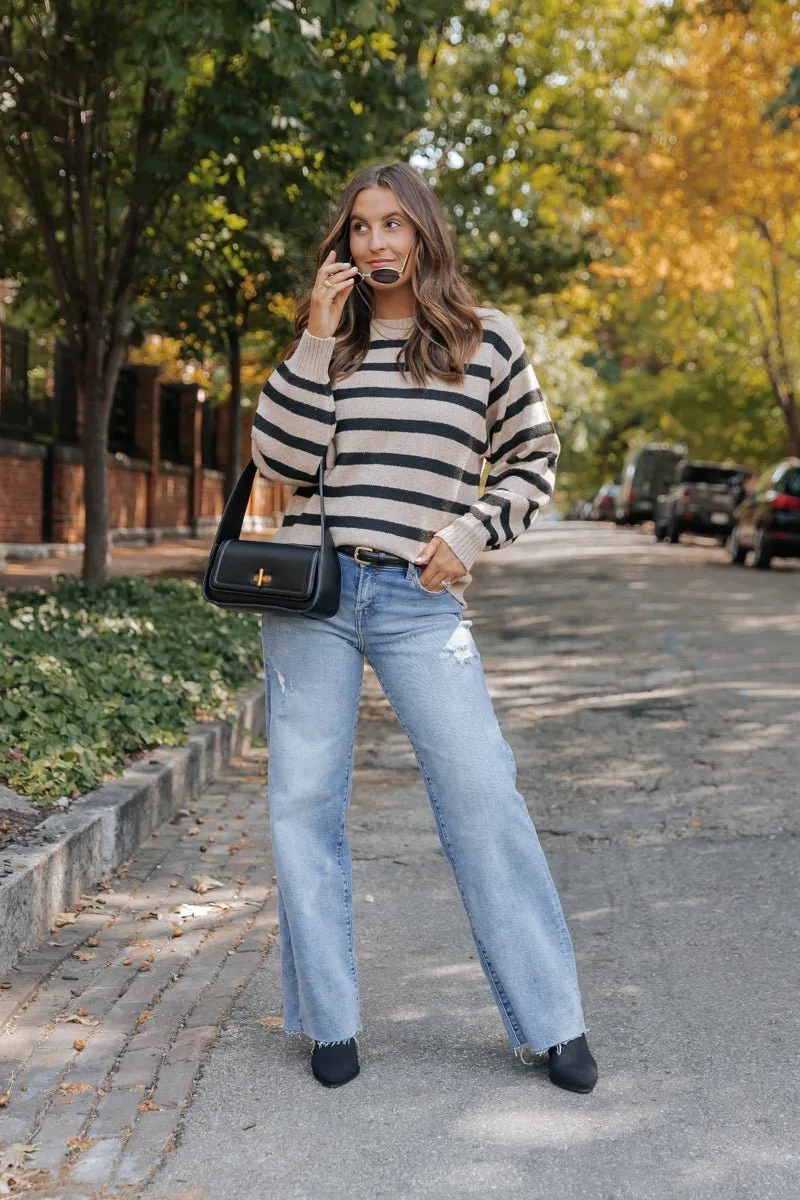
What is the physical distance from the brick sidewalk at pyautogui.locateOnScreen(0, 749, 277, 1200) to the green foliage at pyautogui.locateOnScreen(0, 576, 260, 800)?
486 millimetres

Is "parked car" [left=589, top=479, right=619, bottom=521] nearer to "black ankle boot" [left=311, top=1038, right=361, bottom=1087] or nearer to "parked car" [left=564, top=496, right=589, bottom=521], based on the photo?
"parked car" [left=564, top=496, right=589, bottom=521]

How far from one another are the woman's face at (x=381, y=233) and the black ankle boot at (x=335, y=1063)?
68.4 inches

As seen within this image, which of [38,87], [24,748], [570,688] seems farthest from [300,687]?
[38,87]

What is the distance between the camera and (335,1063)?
11.2 feet

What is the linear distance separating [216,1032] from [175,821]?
8.29 ft

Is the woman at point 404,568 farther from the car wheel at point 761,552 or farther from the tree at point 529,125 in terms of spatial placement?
the car wheel at point 761,552

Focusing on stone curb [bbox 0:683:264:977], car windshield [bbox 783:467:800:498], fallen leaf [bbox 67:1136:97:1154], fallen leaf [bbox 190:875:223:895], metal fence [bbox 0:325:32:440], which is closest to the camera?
fallen leaf [bbox 67:1136:97:1154]

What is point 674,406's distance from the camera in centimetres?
4747

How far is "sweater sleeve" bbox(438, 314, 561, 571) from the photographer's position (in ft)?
11.0

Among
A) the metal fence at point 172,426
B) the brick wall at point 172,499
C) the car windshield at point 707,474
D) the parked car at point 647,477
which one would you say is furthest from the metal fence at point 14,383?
the parked car at point 647,477

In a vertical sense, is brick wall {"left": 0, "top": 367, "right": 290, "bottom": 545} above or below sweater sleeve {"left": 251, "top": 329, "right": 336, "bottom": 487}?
below

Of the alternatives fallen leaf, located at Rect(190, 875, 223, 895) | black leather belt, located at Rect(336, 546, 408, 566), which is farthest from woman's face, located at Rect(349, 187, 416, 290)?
fallen leaf, located at Rect(190, 875, 223, 895)

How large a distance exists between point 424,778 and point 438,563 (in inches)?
19.8

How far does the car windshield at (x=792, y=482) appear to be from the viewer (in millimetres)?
22422
